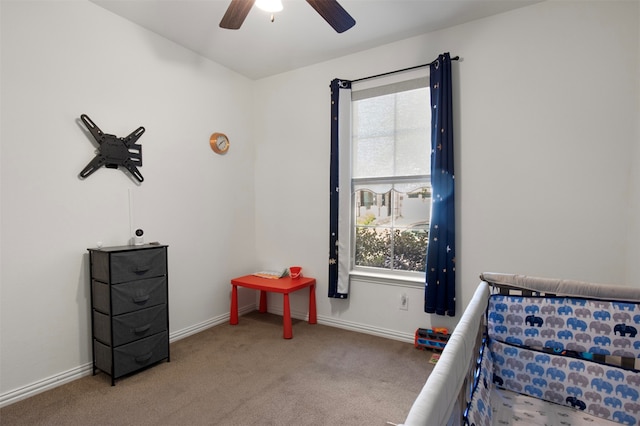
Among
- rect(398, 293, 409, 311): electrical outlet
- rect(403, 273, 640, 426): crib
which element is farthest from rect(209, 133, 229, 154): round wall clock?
rect(403, 273, 640, 426): crib

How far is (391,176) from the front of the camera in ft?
9.53

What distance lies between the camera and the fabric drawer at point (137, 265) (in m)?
2.10

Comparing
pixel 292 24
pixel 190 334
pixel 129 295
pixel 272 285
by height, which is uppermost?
pixel 292 24

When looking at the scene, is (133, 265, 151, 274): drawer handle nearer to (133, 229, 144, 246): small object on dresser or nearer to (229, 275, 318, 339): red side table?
(133, 229, 144, 246): small object on dresser

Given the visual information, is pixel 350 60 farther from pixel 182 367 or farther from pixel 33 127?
pixel 182 367

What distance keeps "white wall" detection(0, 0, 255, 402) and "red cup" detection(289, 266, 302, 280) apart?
0.74 metres

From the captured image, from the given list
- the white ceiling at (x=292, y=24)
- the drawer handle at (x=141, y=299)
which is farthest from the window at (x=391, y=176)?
the drawer handle at (x=141, y=299)

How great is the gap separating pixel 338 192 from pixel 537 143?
1579 mm

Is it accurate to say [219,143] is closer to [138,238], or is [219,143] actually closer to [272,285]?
[138,238]

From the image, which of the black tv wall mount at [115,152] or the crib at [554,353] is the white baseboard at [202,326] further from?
the crib at [554,353]

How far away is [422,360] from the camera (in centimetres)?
244

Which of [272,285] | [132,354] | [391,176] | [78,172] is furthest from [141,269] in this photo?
[391,176]

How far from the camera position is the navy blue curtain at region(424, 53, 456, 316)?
2.52 metres

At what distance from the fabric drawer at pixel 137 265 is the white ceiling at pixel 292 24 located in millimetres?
1742
